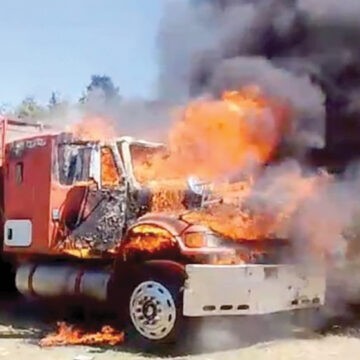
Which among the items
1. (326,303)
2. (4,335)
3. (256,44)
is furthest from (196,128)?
(4,335)

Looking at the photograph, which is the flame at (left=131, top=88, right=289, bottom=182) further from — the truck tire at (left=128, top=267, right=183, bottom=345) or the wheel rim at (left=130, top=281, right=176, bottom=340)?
the wheel rim at (left=130, top=281, right=176, bottom=340)

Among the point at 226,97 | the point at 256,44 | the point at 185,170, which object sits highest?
the point at 256,44

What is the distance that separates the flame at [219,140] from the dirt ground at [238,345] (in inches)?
70.9

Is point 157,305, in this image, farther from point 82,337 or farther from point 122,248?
point 82,337

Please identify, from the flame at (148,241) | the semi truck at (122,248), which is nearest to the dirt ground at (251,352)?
the semi truck at (122,248)

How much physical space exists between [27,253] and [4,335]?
3.42 ft

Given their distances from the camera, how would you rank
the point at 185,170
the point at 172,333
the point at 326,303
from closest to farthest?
the point at 172,333
the point at 185,170
the point at 326,303

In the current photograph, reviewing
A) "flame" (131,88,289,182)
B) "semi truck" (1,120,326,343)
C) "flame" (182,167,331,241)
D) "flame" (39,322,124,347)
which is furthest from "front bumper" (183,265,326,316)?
"flame" (39,322,124,347)

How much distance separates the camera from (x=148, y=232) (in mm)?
8586

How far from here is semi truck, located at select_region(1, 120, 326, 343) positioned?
829 centimetres

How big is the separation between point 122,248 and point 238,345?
1675 mm

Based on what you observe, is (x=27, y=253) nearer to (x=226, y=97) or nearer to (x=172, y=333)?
(x=172, y=333)

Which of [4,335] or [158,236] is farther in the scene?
[4,335]

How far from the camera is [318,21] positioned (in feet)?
33.8
